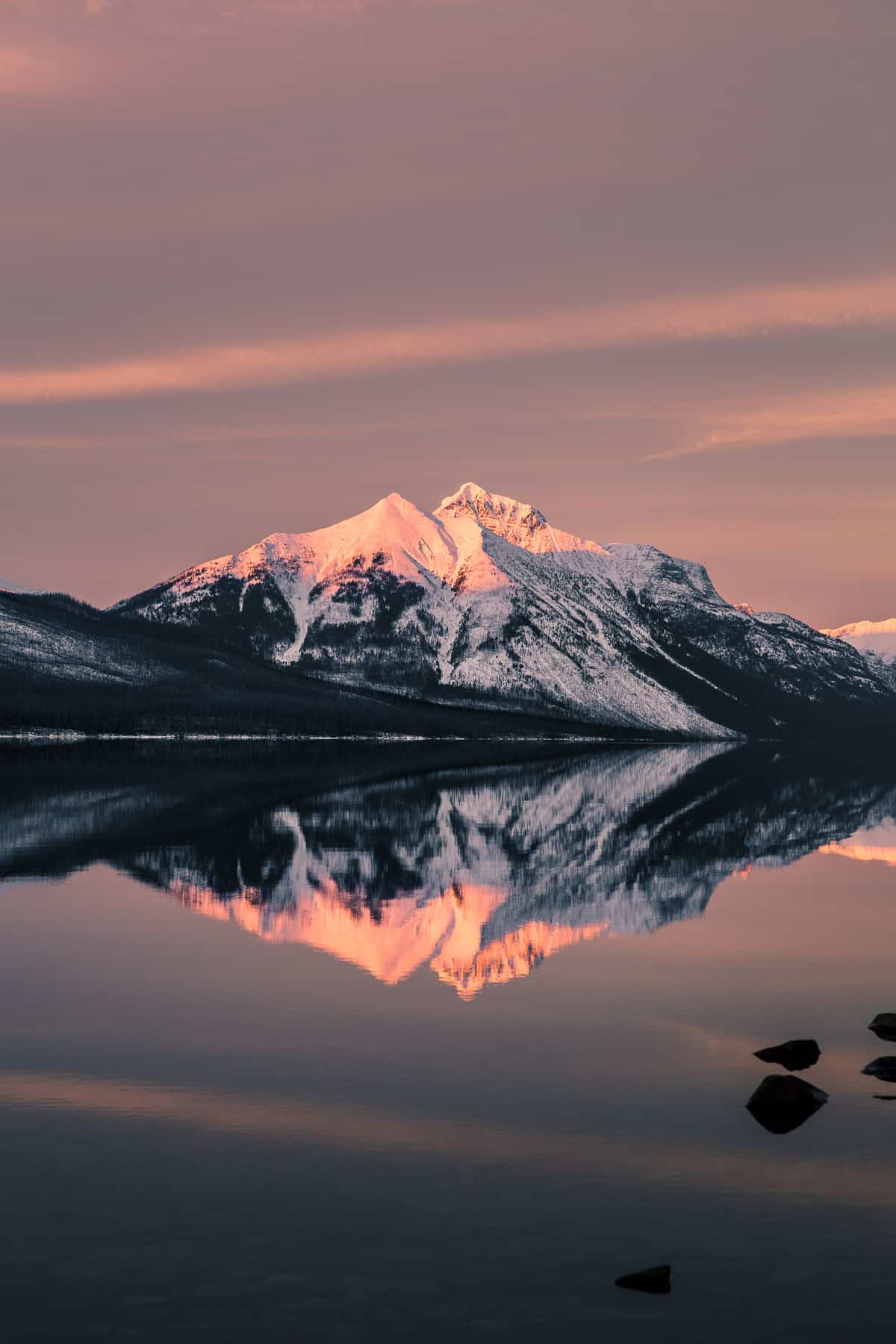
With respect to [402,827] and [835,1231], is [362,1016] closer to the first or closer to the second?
[835,1231]

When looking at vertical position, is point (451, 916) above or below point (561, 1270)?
above

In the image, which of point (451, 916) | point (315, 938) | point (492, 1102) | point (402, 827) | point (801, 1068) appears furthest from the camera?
point (402, 827)

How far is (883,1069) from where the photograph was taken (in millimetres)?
37344

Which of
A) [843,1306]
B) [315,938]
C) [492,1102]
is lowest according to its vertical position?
[843,1306]

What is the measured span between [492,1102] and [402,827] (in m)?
75.3

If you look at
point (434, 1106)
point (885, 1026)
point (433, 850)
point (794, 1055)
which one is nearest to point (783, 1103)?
point (794, 1055)

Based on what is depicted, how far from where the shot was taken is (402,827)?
109625mm

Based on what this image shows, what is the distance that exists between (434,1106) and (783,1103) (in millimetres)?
8643

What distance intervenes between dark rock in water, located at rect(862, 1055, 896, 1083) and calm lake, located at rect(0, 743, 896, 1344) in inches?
26.3

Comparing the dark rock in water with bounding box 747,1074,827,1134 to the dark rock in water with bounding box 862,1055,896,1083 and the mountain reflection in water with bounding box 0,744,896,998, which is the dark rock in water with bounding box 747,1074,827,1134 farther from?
the mountain reflection in water with bounding box 0,744,896,998

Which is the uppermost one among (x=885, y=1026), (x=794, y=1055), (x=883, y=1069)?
(x=885, y=1026)

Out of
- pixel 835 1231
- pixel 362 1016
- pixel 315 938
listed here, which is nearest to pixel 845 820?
pixel 315 938

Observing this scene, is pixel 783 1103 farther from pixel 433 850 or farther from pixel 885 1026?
pixel 433 850

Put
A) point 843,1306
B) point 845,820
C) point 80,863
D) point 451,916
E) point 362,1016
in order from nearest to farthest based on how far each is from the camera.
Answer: point 843,1306
point 362,1016
point 451,916
point 80,863
point 845,820
